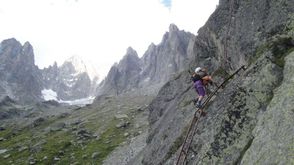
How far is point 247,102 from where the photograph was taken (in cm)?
1864

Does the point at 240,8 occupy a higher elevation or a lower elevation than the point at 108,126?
higher

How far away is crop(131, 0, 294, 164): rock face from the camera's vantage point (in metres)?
15.8

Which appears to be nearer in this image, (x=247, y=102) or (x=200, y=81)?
(x=247, y=102)

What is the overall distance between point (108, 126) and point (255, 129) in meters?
92.5

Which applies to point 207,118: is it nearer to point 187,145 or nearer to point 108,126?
point 187,145

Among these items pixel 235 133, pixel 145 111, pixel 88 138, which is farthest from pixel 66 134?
pixel 235 133

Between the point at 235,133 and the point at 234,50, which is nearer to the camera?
the point at 235,133

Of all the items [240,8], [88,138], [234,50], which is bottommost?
[88,138]

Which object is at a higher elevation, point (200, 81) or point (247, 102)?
point (200, 81)

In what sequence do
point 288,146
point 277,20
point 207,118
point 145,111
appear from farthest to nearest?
point 145,111, point 277,20, point 207,118, point 288,146

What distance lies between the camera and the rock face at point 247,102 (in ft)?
51.9

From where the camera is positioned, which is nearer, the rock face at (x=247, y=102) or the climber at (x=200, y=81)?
the rock face at (x=247, y=102)

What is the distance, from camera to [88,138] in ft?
320

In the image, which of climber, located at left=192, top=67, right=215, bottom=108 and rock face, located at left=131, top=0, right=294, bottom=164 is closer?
rock face, located at left=131, top=0, right=294, bottom=164
